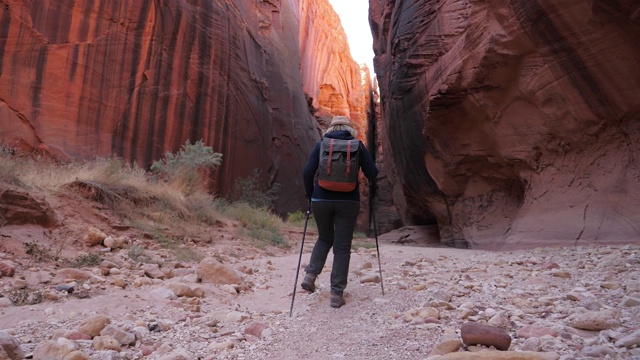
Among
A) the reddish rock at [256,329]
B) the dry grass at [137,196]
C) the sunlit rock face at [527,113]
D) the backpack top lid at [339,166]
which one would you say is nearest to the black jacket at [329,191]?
the backpack top lid at [339,166]

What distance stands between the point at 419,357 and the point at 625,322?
126cm

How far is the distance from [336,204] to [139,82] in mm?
12247

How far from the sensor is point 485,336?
90.7 inches

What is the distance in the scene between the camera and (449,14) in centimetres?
1138

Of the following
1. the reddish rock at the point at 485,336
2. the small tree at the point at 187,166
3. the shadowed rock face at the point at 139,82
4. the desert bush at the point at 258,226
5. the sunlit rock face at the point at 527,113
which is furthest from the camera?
the shadowed rock face at the point at 139,82

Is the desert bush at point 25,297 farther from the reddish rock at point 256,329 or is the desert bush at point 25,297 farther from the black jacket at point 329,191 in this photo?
the black jacket at point 329,191

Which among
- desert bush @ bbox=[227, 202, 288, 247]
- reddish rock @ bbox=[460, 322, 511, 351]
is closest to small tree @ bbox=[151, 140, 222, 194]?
desert bush @ bbox=[227, 202, 288, 247]

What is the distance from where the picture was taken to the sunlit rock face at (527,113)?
8.17 meters

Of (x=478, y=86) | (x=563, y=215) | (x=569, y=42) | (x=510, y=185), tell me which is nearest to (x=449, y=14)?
(x=478, y=86)

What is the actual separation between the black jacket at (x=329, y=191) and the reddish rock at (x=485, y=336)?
1795 millimetres

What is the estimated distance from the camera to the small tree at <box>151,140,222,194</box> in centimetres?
1095

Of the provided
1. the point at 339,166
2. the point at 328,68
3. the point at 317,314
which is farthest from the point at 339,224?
the point at 328,68

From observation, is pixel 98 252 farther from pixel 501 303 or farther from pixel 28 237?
pixel 501 303

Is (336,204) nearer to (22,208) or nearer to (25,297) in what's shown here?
(25,297)
